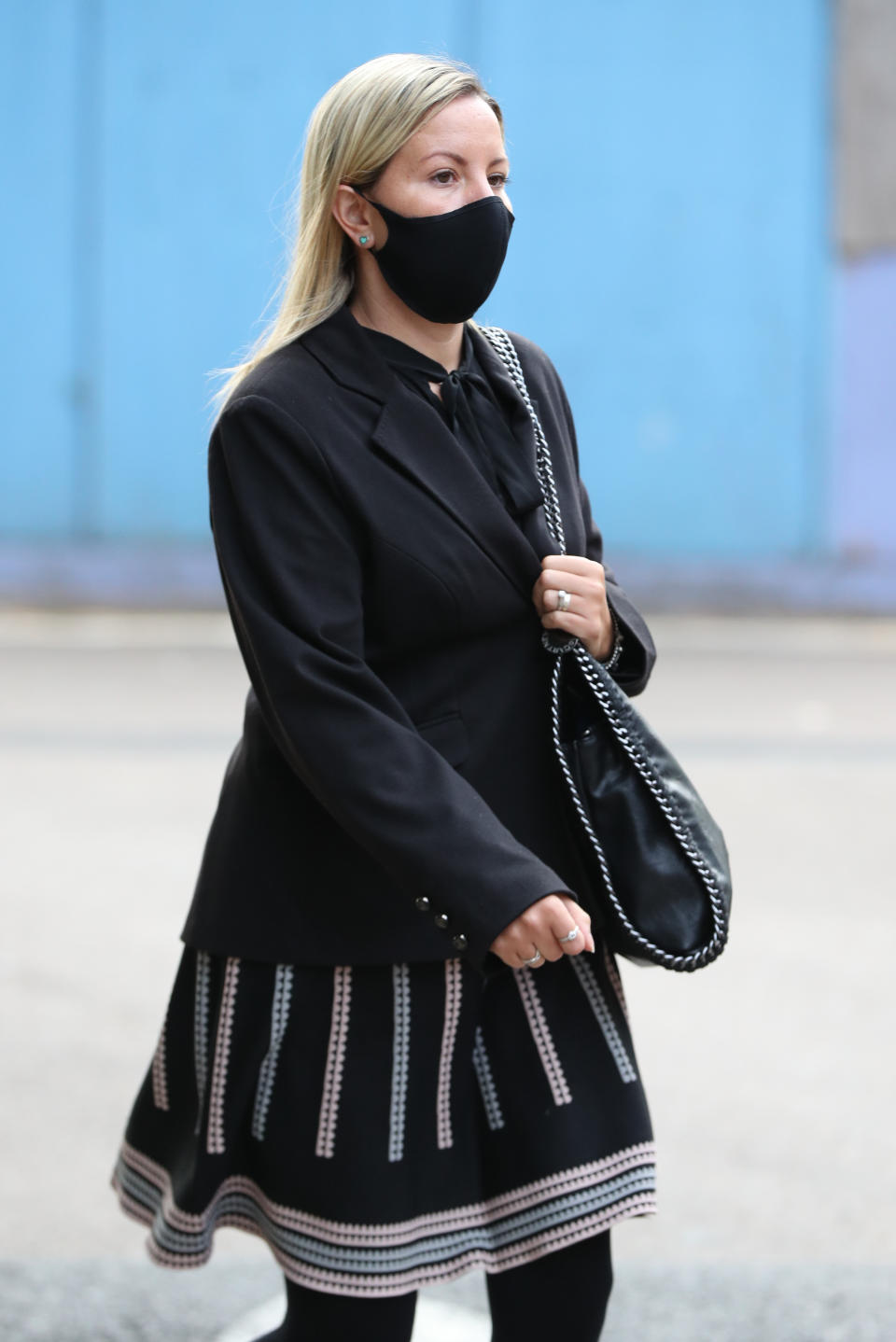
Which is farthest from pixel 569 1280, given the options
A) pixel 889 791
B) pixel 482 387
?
pixel 889 791

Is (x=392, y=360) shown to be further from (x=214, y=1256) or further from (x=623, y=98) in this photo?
(x=623, y=98)

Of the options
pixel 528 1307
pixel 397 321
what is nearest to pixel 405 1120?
pixel 528 1307

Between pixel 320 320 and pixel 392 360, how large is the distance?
0.10 meters

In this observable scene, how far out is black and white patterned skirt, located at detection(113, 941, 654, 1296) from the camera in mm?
2115

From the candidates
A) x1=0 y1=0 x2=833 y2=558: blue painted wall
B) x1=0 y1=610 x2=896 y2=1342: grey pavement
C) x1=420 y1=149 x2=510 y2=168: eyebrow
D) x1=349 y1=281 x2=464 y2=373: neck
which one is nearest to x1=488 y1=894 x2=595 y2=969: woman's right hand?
x1=349 y1=281 x2=464 y2=373: neck

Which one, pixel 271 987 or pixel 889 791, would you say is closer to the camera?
pixel 271 987

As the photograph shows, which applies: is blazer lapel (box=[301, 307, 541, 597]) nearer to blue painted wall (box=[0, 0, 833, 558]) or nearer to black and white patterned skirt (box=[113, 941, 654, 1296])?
black and white patterned skirt (box=[113, 941, 654, 1296])

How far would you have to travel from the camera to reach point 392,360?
2.13 meters

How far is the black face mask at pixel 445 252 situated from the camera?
205 cm

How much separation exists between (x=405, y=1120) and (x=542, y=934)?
0.37 m

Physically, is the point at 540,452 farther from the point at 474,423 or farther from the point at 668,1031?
the point at 668,1031

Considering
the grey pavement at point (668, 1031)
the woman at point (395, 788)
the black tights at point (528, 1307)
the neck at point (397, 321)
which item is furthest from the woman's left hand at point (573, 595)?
the grey pavement at point (668, 1031)

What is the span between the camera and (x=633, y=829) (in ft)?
6.77

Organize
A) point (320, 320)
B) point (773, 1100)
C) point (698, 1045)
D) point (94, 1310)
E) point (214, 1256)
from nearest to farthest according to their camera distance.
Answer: point (320, 320) → point (94, 1310) → point (214, 1256) → point (773, 1100) → point (698, 1045)
